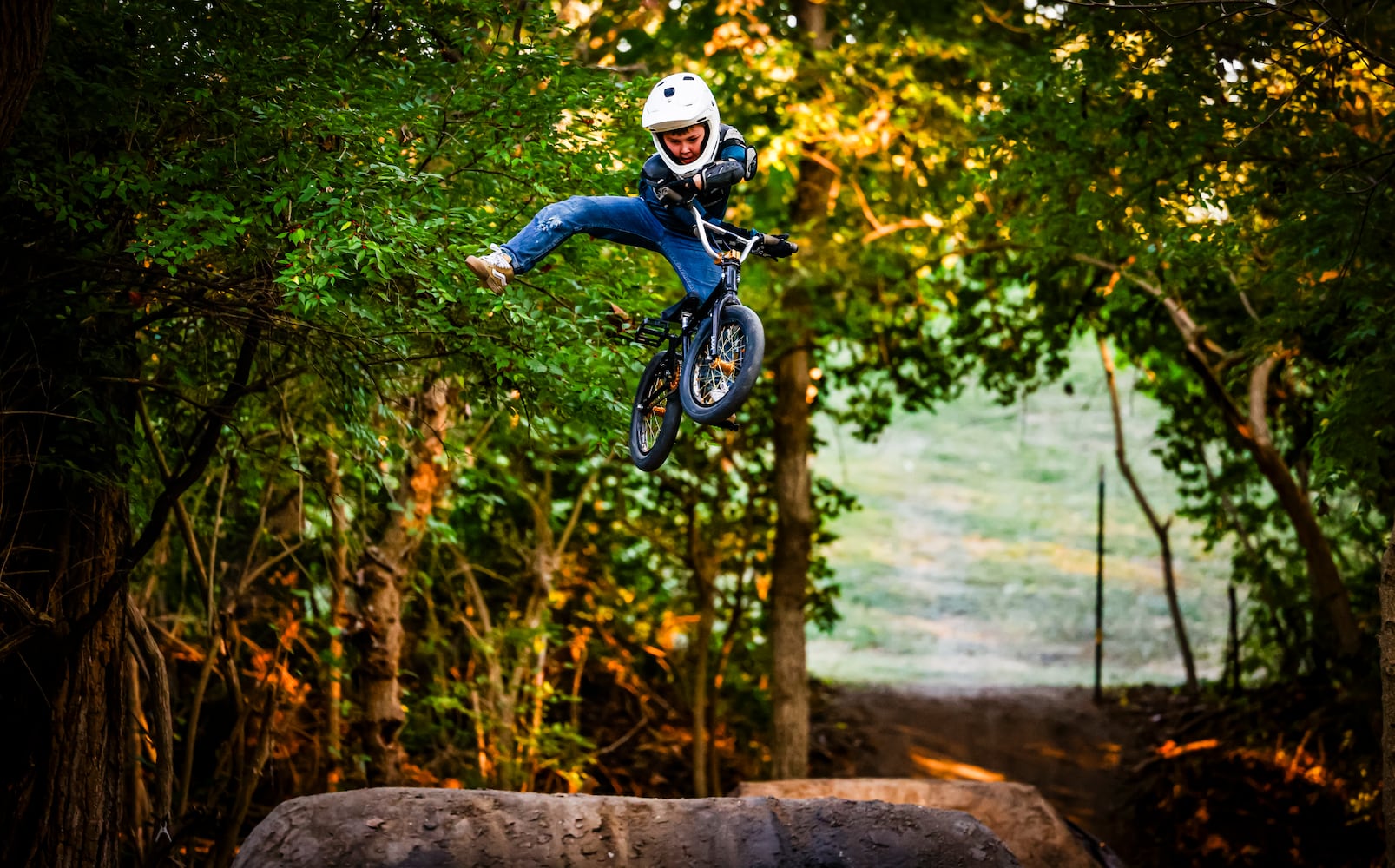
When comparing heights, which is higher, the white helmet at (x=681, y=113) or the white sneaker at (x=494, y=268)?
the white helmet at (x=681, y=113)

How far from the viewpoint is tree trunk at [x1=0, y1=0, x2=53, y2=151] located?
372 centimetres

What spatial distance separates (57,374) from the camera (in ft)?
18.5

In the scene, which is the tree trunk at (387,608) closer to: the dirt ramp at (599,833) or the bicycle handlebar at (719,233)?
the dirt ramp at (599,833)

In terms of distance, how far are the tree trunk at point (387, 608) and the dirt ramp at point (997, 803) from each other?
2.37 meters

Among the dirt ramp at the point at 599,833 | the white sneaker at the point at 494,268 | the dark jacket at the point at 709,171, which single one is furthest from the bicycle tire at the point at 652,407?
the dirt ramp at the point at 599,833

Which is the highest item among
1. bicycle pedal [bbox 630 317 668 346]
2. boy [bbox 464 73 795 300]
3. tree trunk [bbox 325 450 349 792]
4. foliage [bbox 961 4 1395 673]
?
foliage [bbox 961 4 1395 673]

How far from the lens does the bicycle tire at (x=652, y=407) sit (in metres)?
4.62

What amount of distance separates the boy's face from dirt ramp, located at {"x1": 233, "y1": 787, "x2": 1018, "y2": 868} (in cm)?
276

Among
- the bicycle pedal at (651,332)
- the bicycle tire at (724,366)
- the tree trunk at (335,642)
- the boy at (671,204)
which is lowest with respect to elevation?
the tree trunk at (335,642)

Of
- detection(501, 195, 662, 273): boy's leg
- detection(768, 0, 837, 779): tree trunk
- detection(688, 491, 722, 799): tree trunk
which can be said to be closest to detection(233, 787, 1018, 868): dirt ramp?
detection(501, 195, 662, 273): boy's leg

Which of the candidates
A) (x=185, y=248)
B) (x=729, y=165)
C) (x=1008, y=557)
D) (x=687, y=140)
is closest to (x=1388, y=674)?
(x=729, y=165)

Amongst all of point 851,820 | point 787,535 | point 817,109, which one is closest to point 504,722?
point 787,535

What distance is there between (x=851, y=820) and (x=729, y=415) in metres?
2.36

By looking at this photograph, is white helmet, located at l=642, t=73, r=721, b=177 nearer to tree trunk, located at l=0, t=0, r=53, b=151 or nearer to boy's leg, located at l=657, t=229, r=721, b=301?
boy's leg, located at l=657, t=229, r=721, b=301
